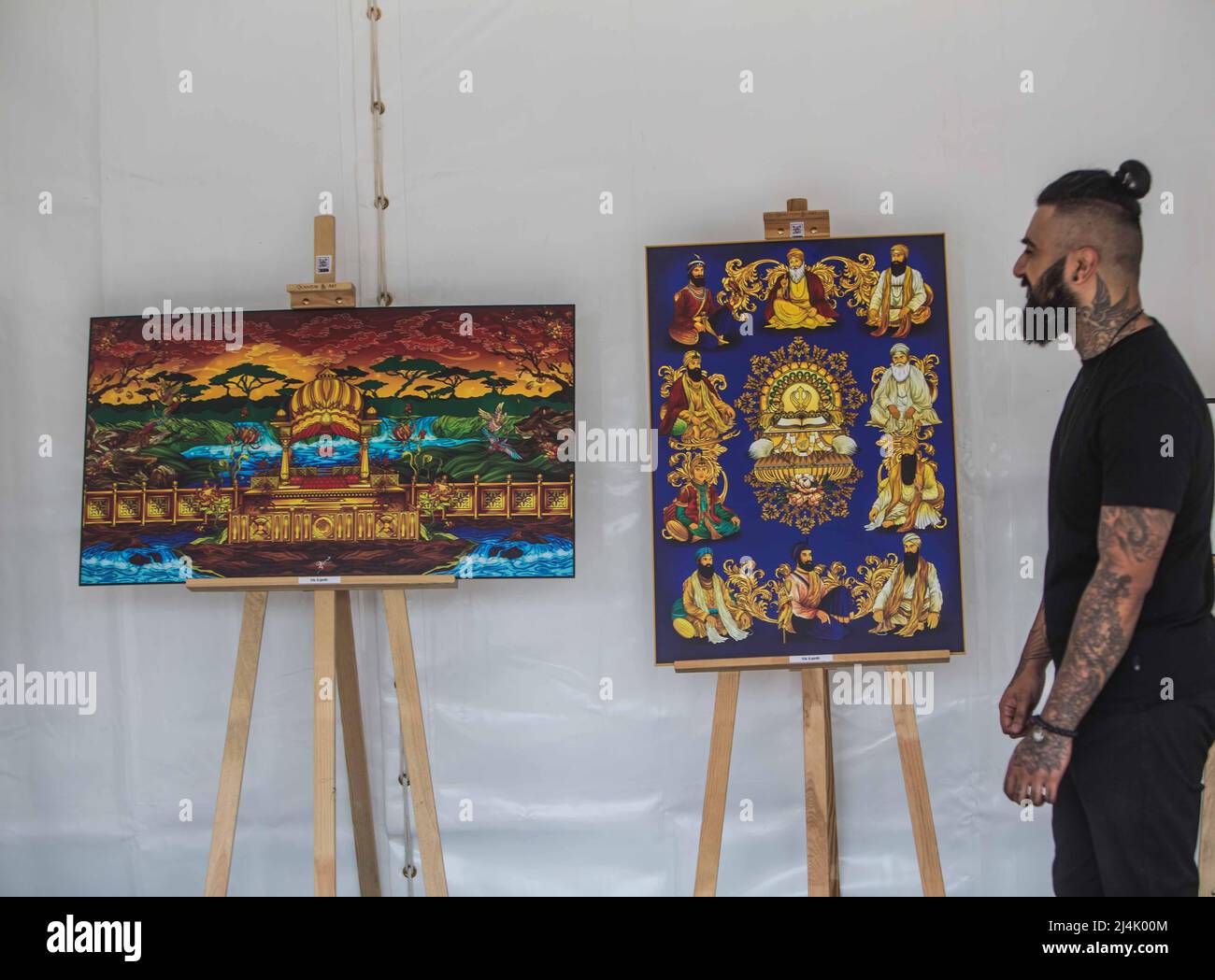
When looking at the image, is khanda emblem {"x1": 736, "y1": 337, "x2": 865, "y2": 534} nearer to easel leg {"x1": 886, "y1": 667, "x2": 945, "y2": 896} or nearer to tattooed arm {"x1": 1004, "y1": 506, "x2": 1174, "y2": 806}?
easel leg {"x1": 886, "y1": 667, "x2": 945, "y2": 896}

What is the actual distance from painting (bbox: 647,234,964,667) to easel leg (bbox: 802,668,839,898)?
0.40 ft

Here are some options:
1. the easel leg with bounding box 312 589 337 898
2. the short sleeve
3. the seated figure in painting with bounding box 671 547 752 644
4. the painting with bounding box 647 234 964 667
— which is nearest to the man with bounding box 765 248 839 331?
the painting with bounding box 647 234 964 667

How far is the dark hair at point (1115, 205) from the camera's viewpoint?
245 centimetres

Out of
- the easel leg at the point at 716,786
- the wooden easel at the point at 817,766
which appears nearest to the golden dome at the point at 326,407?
the wooden easel at the point at 817,766

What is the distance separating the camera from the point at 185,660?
3.26 metres

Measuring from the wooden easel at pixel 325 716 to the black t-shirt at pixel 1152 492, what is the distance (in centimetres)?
154

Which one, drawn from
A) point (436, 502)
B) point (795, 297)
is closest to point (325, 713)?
point (436, 502)

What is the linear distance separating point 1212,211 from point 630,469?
6.11 ft

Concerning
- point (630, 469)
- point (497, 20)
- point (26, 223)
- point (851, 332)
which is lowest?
point (630, 469)

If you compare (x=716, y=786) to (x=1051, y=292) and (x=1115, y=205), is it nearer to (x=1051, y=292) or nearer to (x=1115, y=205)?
(x=1051, y=292)

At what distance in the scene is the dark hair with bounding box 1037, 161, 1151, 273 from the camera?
245 cm

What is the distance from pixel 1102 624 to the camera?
2230mm

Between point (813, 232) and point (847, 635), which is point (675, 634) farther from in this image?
point (813, 232)
